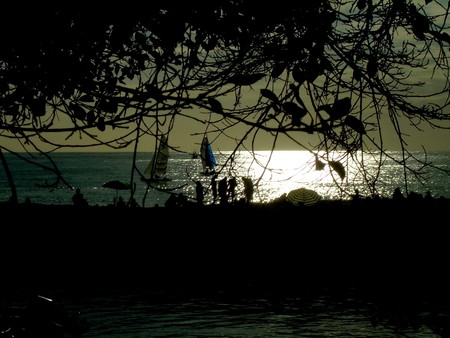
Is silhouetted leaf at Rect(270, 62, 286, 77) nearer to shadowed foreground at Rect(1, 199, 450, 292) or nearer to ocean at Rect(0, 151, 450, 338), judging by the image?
ocean at Rect(0, 151, 450, 338)

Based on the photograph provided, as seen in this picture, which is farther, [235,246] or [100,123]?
[235,246]

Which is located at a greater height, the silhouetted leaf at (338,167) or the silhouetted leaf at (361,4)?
the silhouetted leaf at (361,4)

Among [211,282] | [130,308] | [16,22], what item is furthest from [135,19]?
[211,282]

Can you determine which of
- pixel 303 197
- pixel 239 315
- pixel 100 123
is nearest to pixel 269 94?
pixel 100 123

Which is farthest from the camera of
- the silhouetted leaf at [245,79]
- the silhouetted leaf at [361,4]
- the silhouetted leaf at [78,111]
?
the silhouetted leaf at [361,4]

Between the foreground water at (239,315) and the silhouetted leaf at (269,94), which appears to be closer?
the silhouetted leaf at (269,94)

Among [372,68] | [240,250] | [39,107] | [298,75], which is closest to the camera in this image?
[298,75]

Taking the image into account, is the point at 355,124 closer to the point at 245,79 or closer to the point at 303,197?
the point at 245,79

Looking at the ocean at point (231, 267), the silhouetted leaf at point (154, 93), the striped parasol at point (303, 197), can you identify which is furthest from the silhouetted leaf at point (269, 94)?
the striped parasol at point (303, 197)

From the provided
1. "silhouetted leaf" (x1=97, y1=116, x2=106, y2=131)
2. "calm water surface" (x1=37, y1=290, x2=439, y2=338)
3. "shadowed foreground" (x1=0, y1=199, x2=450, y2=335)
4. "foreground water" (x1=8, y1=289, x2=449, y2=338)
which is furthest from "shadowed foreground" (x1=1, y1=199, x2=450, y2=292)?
"silhouetted leaf" (x1=97, y1=116, x2=106, y2=131)

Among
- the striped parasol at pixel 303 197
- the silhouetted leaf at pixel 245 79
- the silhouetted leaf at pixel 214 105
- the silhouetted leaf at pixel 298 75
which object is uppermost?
the striped parasol at pixel 303 197

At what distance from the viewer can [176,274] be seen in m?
26.3

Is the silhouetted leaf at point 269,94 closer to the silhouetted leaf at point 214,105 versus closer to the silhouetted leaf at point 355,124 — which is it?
the silhouetted leaf at point 214,105

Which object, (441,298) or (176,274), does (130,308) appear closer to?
(176,274)
